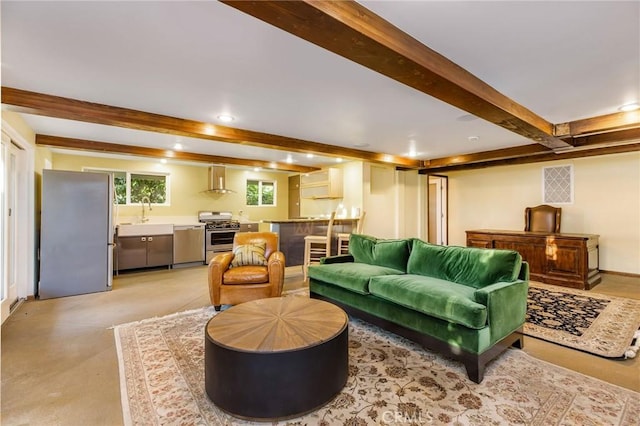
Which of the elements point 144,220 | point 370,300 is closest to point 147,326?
point 370,300

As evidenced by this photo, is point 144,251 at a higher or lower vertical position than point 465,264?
lower

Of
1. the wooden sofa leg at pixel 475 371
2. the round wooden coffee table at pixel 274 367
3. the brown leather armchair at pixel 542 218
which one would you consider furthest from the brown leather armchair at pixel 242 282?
the brown leather armchair at pixel 542 218

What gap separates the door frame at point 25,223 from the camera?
3922mm

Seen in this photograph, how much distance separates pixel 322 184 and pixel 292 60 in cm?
485

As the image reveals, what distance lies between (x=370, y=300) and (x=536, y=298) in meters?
2.81

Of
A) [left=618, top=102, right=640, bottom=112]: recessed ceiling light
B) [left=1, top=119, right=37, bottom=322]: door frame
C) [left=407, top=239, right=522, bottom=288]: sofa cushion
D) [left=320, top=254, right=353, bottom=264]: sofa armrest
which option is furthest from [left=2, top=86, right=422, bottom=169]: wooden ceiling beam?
[left=618, top=102, right=640, bottom=112]: recessed ceiling light

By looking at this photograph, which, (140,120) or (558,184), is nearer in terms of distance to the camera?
(140,120)

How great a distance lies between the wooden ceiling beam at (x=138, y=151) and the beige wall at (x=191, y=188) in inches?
40.0

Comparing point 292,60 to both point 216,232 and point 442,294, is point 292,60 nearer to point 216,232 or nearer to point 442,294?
point 442,294

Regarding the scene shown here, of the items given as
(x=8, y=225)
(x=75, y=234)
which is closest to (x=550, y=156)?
(x=75, y=234)

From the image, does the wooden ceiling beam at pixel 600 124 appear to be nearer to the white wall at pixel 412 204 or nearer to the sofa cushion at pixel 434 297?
the sofa cushion at pixel 434 297

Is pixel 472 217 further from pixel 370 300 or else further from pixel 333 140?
pixel 370 300

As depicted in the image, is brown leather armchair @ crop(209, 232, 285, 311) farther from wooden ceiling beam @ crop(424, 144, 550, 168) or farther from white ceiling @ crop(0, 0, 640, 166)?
wooden ceiling beam @ crop(424, 144, 550, 168)

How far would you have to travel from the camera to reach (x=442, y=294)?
235cm
